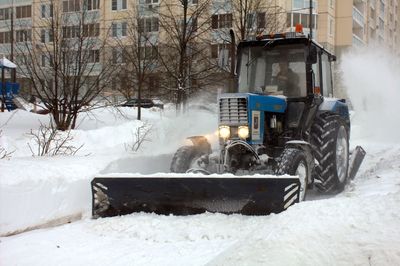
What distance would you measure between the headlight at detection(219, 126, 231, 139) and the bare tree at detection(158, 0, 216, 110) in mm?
9586

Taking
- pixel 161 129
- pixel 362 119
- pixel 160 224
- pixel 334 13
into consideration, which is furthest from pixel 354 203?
pixel 334 13

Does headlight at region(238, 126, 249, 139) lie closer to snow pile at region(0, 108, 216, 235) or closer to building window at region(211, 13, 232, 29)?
snow pile at region(0, 108, 216, 235)

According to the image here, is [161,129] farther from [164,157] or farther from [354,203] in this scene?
[354,203]

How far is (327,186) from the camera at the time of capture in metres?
8.34

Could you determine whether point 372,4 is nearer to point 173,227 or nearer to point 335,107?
point 335,107

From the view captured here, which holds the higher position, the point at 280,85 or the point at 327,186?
the point at 280,85

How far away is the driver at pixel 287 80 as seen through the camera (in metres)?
8.34

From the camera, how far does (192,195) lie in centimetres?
664

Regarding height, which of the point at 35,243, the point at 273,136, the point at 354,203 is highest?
the point at 273,136

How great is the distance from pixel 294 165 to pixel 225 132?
1.17 metres

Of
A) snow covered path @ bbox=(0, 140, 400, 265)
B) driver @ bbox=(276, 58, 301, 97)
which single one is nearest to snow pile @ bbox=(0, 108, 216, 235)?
snow covered path @ bbox=(0, 140, 400, 265)

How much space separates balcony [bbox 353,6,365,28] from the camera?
53.0 m

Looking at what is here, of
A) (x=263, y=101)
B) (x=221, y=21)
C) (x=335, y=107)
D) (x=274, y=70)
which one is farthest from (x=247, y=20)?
(x=263, y=101)

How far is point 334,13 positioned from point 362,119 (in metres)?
31.9
